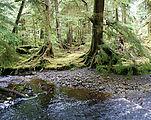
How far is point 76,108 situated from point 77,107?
0.07m

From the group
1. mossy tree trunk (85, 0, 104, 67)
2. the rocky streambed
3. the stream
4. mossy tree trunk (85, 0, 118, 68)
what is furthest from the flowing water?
mossy tree trunk (85, 0, 104, 67)

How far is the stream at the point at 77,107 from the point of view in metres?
3.26

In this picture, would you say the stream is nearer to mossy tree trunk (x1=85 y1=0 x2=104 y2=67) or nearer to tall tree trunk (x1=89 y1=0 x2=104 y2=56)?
mossy tree trunk (x1=85 y1=0 x2=104 y2=67)

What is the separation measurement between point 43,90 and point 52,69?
4.08m

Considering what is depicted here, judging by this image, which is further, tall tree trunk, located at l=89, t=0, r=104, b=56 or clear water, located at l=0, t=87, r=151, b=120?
tall tree trunk, located at l=89, t=0, r=104, b=56

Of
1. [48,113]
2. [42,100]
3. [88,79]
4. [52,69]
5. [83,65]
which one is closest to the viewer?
[48,113]

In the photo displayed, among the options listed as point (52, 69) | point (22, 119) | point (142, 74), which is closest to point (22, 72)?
point (52, 69)

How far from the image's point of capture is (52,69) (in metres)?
9.46

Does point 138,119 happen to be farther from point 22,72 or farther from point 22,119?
point 22,72

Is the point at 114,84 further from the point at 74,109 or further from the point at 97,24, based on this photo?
the point at 97,24

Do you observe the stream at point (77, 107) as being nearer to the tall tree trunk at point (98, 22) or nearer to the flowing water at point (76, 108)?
the flowing water at point (76, 108)

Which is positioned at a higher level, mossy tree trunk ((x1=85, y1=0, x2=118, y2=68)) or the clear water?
mossy tree trunk ((x1=85, y1=0, x2=118, y2=68))

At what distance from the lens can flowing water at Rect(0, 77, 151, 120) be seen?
326 centimetres

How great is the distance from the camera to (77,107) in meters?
3.79
